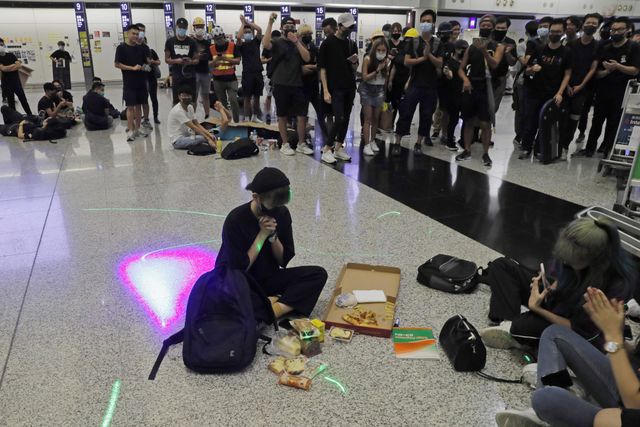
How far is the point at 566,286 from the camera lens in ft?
7.26

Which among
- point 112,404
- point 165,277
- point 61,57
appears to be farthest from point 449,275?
point 61,57

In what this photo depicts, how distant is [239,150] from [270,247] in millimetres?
4189

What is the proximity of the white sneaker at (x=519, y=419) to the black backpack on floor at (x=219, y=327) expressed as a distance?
1.19 meters

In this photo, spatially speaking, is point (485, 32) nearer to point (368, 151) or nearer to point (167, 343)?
point (368, 151)

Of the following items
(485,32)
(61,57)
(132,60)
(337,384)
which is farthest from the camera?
(61,57)

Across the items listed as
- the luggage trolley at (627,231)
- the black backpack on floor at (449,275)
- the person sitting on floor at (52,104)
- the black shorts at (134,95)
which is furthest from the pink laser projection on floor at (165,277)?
the person sitting on floor at (52,104)

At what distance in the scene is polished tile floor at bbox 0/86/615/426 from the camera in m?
2.23

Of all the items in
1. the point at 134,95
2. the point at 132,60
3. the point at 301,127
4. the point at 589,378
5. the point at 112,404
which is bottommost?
the point at 112,404

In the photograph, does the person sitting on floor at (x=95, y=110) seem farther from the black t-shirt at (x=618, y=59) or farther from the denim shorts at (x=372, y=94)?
the black t-shirt at (x=618, y=59)

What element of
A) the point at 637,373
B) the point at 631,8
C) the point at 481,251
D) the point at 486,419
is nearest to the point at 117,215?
the point at 481,251

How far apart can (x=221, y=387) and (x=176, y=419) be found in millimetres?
262

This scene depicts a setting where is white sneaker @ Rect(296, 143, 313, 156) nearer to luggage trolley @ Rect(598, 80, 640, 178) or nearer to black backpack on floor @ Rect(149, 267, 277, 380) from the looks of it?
luggage trolley @ Rect(598, 80, 640, 178)

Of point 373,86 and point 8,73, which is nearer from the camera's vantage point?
point 373,86

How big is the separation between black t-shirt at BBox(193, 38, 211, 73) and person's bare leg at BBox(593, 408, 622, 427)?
26.6 ft
